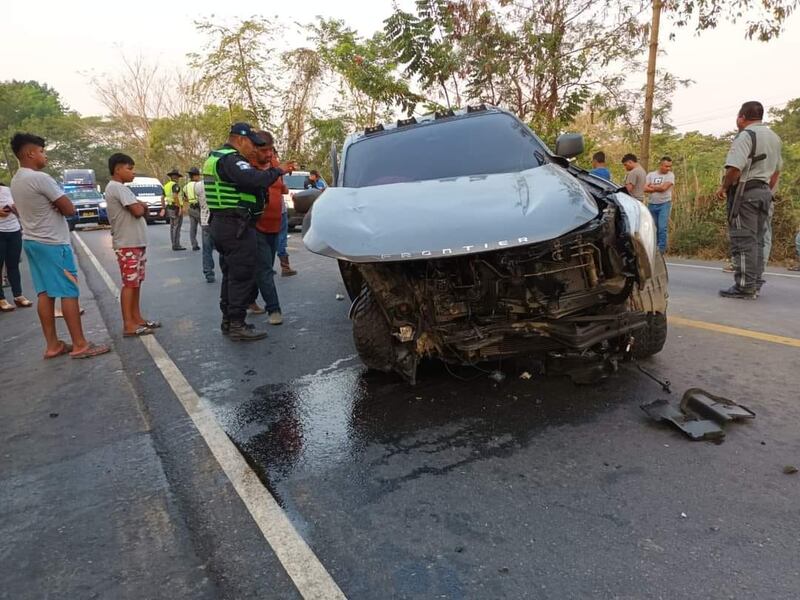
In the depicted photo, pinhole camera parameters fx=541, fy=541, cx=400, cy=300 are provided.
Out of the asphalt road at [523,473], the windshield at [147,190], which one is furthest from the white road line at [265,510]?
the windshield at [147,190]

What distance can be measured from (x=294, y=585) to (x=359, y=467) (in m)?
0.82

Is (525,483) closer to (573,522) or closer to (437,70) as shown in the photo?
(573,522)

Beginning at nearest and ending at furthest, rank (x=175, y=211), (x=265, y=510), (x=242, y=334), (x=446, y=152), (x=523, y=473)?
(x=265, y=510)
(x=523, y=473)
(x=446, y=152)
(x=242, y=334)
(x=175, y=211)

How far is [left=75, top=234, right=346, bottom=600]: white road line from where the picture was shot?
189 centimetres

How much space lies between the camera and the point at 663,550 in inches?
77.3

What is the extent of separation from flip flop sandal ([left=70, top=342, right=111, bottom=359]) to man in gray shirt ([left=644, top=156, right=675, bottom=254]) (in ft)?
28.6

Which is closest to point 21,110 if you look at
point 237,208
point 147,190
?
point 147,190

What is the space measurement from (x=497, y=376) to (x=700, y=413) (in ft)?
3.90

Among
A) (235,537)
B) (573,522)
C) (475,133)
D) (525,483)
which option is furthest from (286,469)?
(475,133)

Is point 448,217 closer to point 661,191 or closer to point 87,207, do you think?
point 661,191

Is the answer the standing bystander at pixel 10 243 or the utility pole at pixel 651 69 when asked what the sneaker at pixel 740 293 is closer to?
the utility pole at pixel 651 69

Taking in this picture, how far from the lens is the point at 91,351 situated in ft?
15.6

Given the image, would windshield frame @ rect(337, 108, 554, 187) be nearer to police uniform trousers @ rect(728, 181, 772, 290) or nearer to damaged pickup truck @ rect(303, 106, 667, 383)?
damaged pickup truck @ rect(303, 106, 667, 383)

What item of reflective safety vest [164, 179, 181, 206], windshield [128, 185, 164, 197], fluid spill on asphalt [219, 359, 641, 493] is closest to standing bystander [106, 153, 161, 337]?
fluid spill on asphalt [219, 359, 641, 493]
